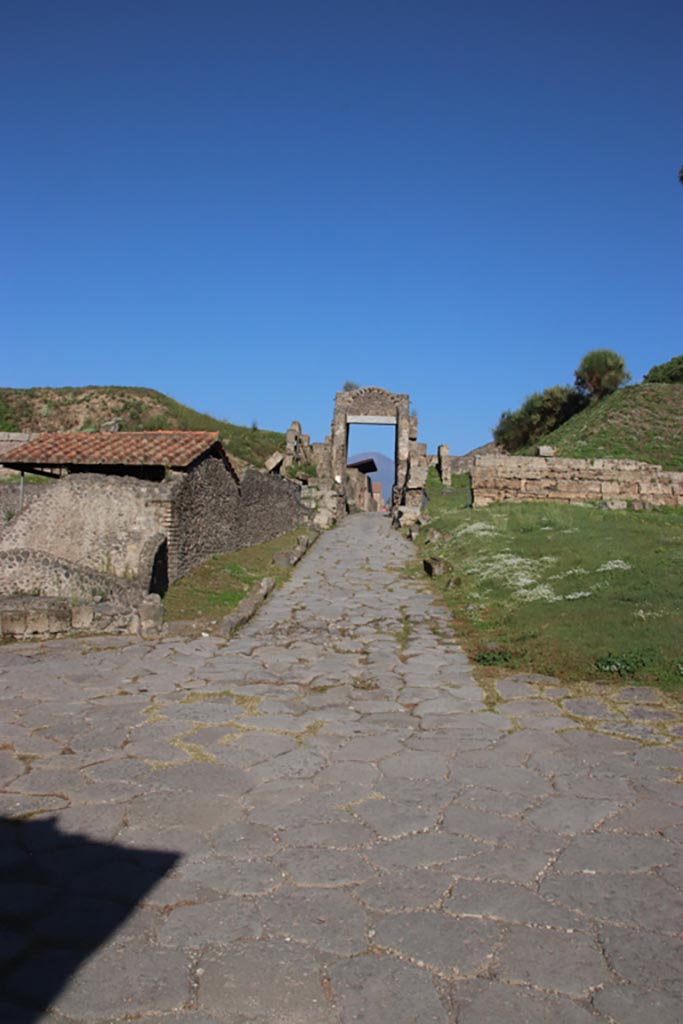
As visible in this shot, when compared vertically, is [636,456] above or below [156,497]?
above

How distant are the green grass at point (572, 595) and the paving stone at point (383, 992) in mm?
4022

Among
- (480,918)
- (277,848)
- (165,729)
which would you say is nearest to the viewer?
(480,918)

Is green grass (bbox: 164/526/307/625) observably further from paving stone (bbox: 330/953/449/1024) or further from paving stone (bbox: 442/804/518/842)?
paving stone (bbox: 330/953/449/1024)

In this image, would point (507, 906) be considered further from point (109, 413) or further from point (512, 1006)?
point (109, 413)

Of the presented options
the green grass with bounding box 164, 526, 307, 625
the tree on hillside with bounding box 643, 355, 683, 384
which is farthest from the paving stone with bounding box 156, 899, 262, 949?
the tree on hillside with bounding box 643, 355, 683, 384

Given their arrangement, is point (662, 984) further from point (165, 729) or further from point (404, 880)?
point (165, 729)

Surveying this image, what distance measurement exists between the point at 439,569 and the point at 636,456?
703 inches

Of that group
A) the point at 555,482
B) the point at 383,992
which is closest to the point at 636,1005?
the point at 383,992

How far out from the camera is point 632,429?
31.0 metres

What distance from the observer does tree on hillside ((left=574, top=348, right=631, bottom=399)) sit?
41.3 metres

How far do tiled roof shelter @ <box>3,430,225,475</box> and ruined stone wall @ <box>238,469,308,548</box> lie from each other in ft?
8.76

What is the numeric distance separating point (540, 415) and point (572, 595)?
3677cm

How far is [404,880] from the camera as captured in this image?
3.09 m

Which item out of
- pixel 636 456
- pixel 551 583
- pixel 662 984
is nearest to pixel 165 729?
pixel 662 984
